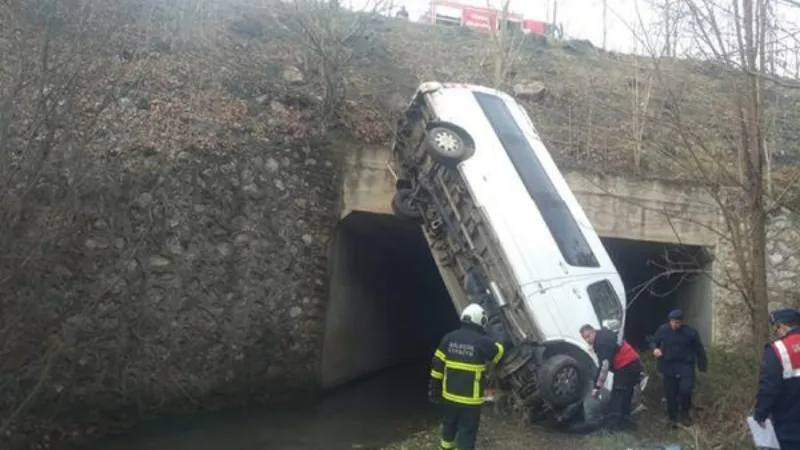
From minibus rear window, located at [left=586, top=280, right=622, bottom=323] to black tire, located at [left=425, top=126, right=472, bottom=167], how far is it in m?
2.38

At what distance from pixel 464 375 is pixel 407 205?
13.7 feet

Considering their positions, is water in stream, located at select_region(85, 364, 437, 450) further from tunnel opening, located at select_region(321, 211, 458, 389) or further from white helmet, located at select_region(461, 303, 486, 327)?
white helmet, located at select_region(461, 303, 486, 327)

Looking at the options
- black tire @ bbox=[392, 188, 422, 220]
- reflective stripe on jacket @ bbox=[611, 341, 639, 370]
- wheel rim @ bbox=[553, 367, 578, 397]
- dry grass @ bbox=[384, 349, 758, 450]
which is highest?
black tire @ bbox=[392, 188, 422, 220]

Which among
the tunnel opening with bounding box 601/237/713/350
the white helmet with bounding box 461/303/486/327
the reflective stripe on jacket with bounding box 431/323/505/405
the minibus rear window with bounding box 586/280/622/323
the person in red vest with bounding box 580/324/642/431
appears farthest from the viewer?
the tunnel opening with bounding box 601/237/713/350

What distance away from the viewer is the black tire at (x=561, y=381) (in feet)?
27.7

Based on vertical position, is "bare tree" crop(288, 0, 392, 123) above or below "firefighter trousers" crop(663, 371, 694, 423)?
above

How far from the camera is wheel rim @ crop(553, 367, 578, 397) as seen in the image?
27.8 ft

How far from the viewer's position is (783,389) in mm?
5855

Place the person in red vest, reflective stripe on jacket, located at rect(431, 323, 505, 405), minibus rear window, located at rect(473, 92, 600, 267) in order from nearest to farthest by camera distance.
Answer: reflective stripe on jacket, located at rect(431, 323, 505, 405) < the person in red vest < minibus rear window, located at rect(473, 92, 600, 267)

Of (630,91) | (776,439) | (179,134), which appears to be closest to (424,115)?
(179,134)

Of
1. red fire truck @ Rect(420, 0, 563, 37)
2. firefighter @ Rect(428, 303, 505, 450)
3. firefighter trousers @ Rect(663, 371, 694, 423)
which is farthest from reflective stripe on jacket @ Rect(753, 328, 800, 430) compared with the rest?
red fire truck @ Rect(420, 0, 563, 37)

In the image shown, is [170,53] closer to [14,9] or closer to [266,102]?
[266,102]

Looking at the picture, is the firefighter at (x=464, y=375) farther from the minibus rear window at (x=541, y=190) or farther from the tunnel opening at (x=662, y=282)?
the tunnel opening at (x=662, y=282)

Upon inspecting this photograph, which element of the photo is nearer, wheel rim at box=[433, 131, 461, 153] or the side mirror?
the side mirror
